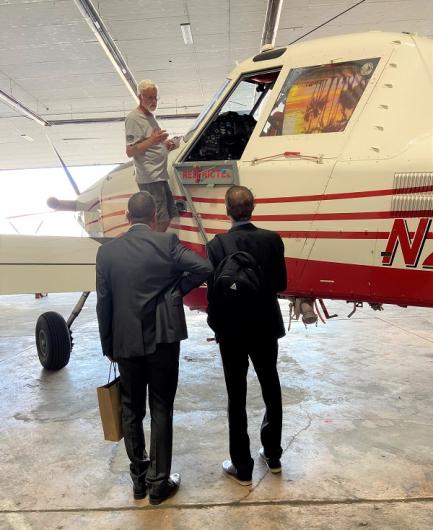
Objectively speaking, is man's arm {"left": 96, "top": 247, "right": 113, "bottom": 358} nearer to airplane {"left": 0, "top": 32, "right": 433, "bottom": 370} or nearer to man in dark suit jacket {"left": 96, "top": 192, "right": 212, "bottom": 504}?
man in dark suit jacket {"left": 96, "top": 192, "right": 212, "bottom": 504}

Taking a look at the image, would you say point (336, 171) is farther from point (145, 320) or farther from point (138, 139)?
point (138, 139)

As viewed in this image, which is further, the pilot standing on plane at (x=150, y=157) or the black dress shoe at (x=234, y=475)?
the pilot standing on plane at (x=150, y=157)

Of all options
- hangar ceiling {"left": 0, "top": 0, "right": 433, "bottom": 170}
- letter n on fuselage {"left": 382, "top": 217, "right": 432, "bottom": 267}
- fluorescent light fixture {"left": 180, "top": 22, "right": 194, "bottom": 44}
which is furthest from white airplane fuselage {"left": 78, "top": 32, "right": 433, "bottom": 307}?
fluorescent light fixture {"left": 180, "top": 22, "right": 194, "bottom": 44}

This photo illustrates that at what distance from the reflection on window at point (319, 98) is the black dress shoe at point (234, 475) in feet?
7.73

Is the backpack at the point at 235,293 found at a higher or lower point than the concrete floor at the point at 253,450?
higher

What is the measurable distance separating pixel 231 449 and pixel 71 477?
109 centimetres

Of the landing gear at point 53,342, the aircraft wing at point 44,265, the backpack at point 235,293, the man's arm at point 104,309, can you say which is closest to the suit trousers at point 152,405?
the man's arm at point 104,309

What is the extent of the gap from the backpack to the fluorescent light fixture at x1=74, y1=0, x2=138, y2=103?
8481 mm

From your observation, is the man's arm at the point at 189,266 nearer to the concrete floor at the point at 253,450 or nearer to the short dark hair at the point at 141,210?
the short dark hair at the point at 141,210

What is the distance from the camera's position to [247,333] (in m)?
2.86

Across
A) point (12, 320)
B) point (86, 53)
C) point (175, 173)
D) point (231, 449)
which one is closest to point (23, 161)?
point (86, 53)

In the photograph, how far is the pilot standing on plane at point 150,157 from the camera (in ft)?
13.1

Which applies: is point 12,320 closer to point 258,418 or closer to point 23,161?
point 258,418

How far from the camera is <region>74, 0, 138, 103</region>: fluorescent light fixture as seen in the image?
9.39 meters
